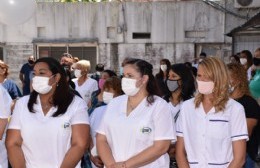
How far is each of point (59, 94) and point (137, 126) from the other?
0.72 meters

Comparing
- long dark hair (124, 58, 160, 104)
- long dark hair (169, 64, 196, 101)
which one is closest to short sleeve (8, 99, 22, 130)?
long dark hair (124, 58, 160, 104)

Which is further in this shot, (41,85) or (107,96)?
(107,96)

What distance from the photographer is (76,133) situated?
308 cm

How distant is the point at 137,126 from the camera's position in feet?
9.61

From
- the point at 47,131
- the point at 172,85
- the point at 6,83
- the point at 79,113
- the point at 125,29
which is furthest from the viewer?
the point at 125,29

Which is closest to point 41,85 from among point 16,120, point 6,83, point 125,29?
point 16,120

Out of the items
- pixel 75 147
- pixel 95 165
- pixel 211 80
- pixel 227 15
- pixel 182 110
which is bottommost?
pixel 95 165

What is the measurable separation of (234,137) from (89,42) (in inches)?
454

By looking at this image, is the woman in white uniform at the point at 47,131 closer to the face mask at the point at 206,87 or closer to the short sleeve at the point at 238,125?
the face mask at the point at 206,87

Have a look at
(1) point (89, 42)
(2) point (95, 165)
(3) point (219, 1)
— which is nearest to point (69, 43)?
(1) point (89, 42)

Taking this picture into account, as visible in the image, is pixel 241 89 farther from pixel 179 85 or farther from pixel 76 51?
pixel 76 51

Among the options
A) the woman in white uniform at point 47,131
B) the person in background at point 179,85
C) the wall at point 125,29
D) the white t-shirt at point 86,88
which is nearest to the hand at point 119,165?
the woman in white uniform at point 47,131

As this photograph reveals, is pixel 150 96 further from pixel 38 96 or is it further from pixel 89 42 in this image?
pixel 89 42

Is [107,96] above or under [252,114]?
above
